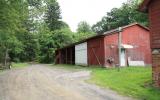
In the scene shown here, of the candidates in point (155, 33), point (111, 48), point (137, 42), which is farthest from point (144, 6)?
point (137, 42)

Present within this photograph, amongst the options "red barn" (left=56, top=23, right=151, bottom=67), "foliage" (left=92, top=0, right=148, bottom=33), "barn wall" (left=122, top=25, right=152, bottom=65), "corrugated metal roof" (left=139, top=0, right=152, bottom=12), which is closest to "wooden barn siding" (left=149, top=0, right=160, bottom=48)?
"corrugated metal roof" (left=139, top=0, right=152, bottom=12)

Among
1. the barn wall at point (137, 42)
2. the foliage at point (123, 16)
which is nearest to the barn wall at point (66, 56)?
the barn wall at point (137, 42)

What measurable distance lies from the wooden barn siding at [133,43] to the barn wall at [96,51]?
0.57m

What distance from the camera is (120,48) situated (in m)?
31.8

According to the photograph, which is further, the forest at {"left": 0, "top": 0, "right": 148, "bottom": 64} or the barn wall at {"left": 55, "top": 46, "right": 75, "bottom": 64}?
the barn wall at {"left": 55, "top": 46, "right": 75, "bottom": 64}

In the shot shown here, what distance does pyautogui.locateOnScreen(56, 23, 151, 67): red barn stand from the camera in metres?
32.3

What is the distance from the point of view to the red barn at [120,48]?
32.3m

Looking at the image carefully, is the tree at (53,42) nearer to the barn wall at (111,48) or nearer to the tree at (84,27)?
the barn wall at (111,48)

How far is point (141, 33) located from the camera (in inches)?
1388

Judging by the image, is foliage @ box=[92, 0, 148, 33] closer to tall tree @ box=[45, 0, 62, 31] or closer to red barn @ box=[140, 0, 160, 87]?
tall tree @ box=[45, 0, 62, 31]

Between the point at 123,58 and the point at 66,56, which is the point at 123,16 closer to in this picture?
the point at 66,56

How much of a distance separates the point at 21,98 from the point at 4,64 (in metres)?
32.0

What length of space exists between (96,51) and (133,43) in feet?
13.9

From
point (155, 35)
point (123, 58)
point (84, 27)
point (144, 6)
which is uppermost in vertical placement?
point (84, 27)
